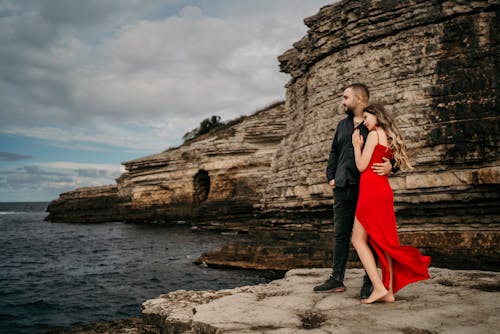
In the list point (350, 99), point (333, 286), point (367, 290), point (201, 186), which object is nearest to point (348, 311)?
point (367, 290)

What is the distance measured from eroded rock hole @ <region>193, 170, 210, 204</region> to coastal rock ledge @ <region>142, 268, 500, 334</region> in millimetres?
27822

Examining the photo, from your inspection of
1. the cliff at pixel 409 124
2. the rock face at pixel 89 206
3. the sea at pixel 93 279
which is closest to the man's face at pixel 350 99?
the cliff at pixel 409 124

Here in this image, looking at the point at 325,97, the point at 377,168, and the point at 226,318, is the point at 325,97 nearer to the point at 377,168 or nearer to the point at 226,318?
the point at 377,168

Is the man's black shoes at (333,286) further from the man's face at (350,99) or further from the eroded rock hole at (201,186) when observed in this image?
the eroded rock hole at (201,186)

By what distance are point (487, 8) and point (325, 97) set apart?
4.86 m

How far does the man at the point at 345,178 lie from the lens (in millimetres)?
4211

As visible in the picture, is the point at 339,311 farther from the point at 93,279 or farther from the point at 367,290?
the point at 93,279

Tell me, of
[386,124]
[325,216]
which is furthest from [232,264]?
[386,124]

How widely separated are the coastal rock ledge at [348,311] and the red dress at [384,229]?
0.95ft

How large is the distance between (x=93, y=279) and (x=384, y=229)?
1111 centimetres

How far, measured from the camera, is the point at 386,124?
3988mm

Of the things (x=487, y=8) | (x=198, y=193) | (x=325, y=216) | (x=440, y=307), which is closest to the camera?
(x=440, y=307)

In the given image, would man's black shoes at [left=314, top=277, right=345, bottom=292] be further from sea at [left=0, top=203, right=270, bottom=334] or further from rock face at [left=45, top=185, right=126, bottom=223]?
rock face at [left=45, top=185, right=126, bottom=223]

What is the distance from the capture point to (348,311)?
3.73 m
